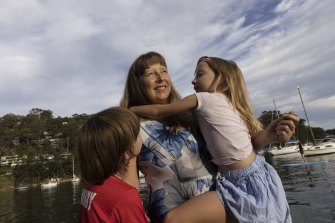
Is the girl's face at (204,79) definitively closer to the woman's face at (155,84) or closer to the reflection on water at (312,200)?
the woman's face at (155,84)

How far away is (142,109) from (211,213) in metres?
0.93

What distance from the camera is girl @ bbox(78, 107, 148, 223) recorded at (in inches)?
76.8

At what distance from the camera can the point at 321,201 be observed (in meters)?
16.0

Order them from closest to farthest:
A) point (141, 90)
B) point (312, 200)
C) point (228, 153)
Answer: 1. point (228, 153)
2. point (141, 90)
3. point (312, 200)

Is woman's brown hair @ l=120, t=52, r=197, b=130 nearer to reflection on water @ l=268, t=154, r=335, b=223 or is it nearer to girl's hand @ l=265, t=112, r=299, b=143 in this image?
girl's hand @ l=265, t=112, r=299, b=143

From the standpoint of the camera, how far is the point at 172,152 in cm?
260

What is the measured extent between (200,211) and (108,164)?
0.66 metres

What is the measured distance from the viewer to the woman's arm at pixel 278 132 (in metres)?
2.52

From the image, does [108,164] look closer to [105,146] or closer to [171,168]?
[105,146]

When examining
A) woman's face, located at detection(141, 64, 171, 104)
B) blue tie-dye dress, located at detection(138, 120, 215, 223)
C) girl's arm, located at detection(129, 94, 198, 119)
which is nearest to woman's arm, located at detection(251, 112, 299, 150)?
blue tie-dye dress, located at detection(138, 120, 215, 223)

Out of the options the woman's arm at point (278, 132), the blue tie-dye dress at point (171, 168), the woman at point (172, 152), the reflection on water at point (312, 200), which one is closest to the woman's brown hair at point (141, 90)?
the woman at point (172, 152)

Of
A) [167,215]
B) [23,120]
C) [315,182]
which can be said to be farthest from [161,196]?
[23,120]

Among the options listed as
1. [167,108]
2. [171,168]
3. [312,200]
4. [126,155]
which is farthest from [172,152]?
[312,200]

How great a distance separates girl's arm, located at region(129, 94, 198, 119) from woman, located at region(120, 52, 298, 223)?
108mm
